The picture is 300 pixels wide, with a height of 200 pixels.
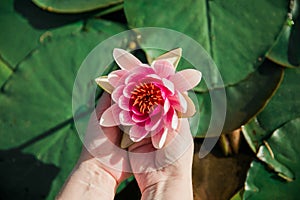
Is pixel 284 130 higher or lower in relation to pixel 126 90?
Answer: lower

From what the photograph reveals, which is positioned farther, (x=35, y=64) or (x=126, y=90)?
(x=35, y=64)

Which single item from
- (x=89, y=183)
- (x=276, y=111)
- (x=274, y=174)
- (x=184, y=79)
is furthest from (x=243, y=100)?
(x=89, y=183)

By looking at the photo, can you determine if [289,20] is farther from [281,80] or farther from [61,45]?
[61,45]

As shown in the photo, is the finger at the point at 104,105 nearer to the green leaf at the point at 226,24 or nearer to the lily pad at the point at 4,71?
the green leaf at the point at 226,24

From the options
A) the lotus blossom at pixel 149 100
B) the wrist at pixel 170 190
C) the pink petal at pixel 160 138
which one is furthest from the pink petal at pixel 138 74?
the wrist at pixel 170 190

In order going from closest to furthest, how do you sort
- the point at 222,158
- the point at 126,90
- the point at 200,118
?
the point at 126,90 < the point at 200,118 < the point at 222,158

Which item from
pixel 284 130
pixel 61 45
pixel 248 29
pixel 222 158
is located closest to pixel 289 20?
pixel 248 29
